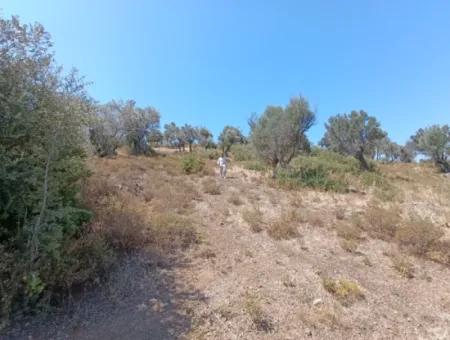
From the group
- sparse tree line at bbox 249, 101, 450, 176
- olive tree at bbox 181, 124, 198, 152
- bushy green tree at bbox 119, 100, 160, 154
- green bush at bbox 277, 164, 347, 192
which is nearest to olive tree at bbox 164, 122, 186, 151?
olive tree at bbox 181, 124, 198, 152

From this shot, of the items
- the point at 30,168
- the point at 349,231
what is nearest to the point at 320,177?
the point at 349,231

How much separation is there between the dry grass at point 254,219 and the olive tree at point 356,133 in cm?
1344

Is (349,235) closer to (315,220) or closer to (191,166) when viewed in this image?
(315,220)

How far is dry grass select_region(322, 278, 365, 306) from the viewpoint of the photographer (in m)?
3.97

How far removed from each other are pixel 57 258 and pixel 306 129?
1316 centimetres

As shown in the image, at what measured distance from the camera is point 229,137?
33500 millimetres

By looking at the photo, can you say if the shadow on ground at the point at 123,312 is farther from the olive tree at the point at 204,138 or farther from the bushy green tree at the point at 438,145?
the olive tree at the point at 204,138

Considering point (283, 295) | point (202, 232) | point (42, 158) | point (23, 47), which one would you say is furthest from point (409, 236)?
point (23, 47)

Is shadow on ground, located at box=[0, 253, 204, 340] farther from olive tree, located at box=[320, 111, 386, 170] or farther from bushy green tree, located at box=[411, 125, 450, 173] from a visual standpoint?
bushy green tree, located at box=[411, 125, 450, 173]

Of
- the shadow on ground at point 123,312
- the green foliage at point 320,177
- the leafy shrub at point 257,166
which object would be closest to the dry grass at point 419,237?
the shadow on ground at point 123,312

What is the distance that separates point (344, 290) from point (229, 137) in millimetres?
29987

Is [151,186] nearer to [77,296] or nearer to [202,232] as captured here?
[202,232]

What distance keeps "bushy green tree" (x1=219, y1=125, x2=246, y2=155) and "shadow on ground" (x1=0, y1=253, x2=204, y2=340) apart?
2589cm

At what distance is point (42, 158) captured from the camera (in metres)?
3.53
